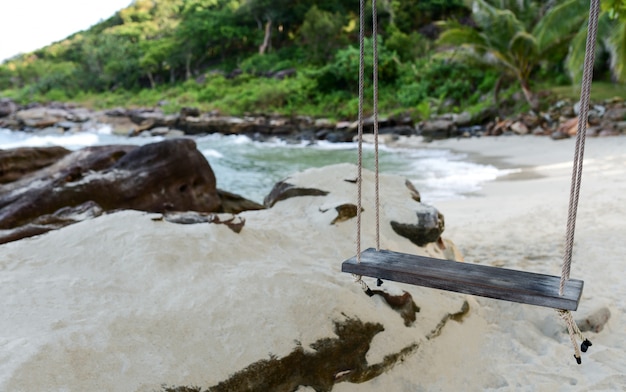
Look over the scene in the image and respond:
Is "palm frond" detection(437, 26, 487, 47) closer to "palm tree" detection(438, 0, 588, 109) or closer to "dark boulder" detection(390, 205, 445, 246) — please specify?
"palm tree" detection(438, 0, 588, 109)

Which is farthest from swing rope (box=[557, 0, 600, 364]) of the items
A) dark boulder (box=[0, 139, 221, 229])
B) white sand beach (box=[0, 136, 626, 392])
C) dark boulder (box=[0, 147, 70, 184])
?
dark boulder (box=[0, 147, 70, 184])

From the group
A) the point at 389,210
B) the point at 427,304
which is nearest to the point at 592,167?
the point at 389,210

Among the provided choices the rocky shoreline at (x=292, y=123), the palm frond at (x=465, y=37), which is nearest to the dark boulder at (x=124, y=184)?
the rocky shoreline at (x=292, y=123)

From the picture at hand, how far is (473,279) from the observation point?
2.33m

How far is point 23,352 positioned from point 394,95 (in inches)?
957

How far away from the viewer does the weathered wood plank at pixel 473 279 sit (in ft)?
7.08

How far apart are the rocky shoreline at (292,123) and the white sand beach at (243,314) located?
12.1 m

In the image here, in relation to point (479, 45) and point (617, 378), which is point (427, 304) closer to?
point (617, 378)

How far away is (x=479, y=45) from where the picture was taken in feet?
55.8

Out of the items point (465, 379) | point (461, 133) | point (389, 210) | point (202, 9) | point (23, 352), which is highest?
point (202, 9)

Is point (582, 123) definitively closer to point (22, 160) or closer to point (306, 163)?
point (22, 160)

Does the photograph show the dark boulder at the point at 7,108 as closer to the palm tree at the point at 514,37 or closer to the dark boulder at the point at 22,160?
the palm tree at the point at 514,37

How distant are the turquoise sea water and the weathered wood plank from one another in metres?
6.22

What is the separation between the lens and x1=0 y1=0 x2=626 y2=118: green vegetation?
16734mm
